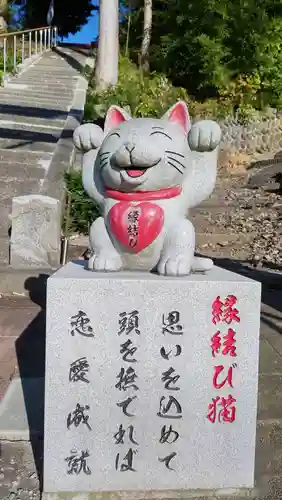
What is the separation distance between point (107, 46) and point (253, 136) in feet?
15.7

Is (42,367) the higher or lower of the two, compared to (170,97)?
lower

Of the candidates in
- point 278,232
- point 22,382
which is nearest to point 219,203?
point 278,232

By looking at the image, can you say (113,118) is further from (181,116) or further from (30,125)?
(30,125)

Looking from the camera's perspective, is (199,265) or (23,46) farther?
(23,46)

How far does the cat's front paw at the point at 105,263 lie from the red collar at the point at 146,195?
30 centimetres

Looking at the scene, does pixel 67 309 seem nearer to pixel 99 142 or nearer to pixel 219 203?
pixel 99 142

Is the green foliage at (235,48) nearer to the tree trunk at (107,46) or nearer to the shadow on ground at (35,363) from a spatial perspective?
the tree trunk at (107,46)

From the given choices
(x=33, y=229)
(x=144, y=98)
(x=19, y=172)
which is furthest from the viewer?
(x=144, y=98)

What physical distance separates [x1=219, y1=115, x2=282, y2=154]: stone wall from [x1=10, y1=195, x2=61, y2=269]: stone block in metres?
10.6

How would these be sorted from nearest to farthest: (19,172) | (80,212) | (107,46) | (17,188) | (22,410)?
(22,410) < (80,212) < (17,188) < (19,172) < (107,46)

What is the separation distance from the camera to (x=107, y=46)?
15.9 meters

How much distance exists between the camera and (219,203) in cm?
1057

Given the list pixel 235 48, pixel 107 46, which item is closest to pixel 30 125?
pixel 107 46

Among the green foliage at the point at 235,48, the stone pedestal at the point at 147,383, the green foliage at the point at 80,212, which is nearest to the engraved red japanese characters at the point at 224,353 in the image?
the stone pedestal at the point at 147,383
